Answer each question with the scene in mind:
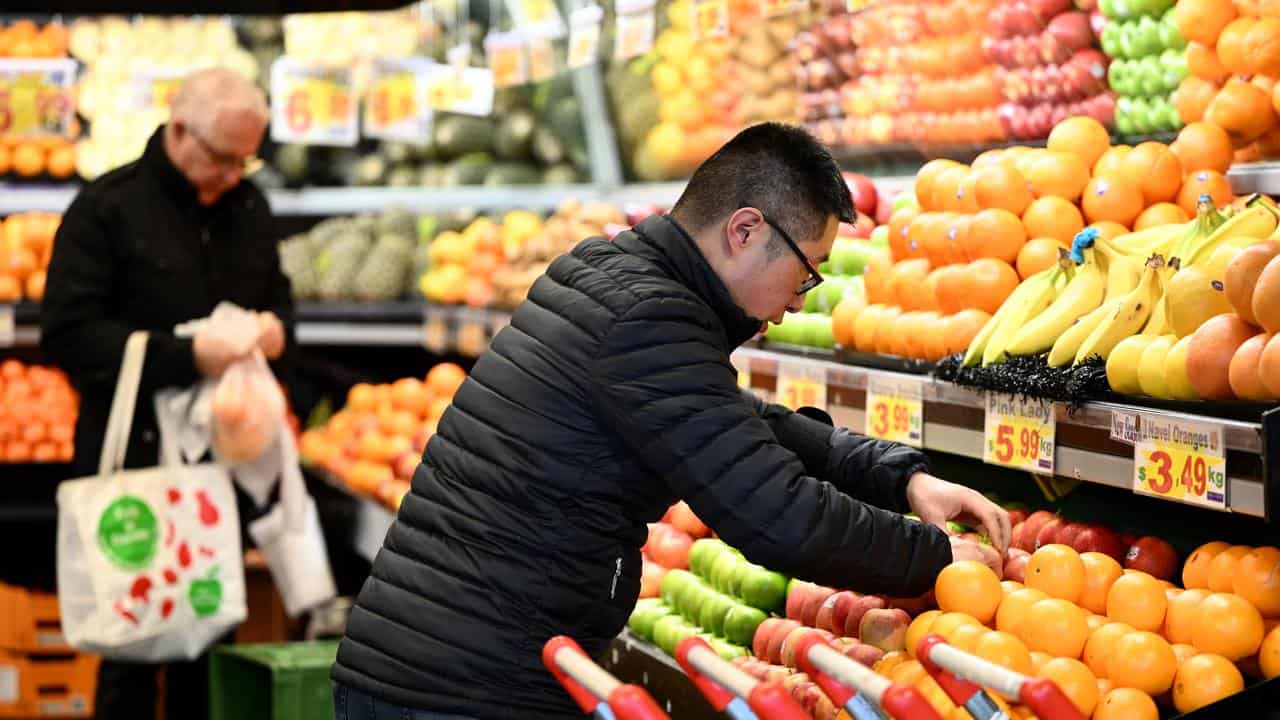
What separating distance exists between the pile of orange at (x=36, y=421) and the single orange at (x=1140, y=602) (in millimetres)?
4998

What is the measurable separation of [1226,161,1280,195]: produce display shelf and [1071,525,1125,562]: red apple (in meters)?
0.80

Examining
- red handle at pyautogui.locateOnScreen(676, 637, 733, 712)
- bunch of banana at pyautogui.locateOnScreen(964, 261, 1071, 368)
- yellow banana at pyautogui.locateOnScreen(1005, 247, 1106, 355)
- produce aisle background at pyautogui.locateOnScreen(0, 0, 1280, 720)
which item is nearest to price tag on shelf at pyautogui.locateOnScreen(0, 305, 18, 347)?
produce aisle background at pyautogui.locateOnScreen(0, 0, 1280, 720)

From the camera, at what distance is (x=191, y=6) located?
6.79 meters

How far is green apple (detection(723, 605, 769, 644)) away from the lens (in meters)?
2.96

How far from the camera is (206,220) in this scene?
4.65m

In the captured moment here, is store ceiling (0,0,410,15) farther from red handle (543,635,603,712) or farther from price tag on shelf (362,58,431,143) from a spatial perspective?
red handle (543,635,603,712)

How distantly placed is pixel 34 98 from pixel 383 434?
94.6 inches

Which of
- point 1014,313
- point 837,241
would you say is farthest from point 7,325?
point 1014,313

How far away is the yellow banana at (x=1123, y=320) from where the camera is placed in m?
2.62

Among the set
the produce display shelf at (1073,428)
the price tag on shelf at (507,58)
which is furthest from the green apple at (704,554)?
the price tag on shelf at (507,58)

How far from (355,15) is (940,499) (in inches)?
228

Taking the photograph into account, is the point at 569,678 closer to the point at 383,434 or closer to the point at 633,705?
the point at 633,705

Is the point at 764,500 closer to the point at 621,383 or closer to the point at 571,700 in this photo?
the point at 621,383

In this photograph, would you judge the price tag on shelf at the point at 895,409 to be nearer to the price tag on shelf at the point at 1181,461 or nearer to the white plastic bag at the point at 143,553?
the price tag on shelf at the point at 1181,461
